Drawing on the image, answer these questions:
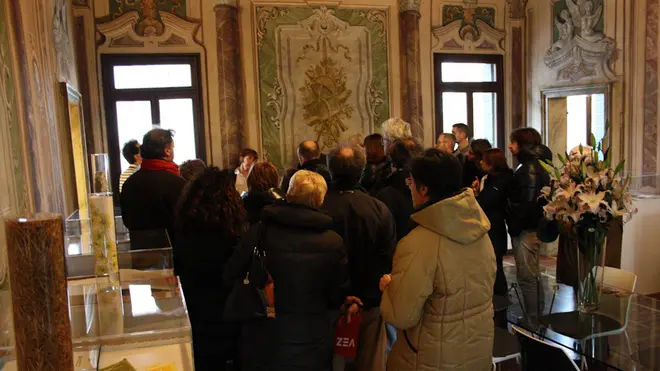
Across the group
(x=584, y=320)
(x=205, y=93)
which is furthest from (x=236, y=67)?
(x=584, y=320)

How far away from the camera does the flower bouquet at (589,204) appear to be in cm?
273

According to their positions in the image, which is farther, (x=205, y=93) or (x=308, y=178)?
(x=205, y=93)

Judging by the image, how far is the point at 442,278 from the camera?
206cm

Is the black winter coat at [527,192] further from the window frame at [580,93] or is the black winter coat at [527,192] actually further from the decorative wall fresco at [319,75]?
the decorative wall fresco at [319,75]

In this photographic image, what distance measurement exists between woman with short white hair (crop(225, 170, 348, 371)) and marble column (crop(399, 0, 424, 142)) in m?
5.86

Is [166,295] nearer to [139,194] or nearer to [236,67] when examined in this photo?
[139,194]

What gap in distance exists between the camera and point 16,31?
9.53ft

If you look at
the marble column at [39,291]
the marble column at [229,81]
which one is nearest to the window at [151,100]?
the marble column at [229,81]

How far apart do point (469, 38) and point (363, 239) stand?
253 inches

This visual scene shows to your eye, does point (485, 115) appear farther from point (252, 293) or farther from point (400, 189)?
point (252, 293)

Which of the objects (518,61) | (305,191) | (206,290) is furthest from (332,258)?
(518,61)

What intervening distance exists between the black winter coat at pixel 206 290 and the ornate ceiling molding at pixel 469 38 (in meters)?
6.42

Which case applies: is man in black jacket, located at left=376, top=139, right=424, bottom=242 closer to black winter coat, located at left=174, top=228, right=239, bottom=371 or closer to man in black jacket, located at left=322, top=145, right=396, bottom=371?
man in black jacket, located at left=322, top=145, right=396, bottom=371

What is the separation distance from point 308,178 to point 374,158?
1.89m
